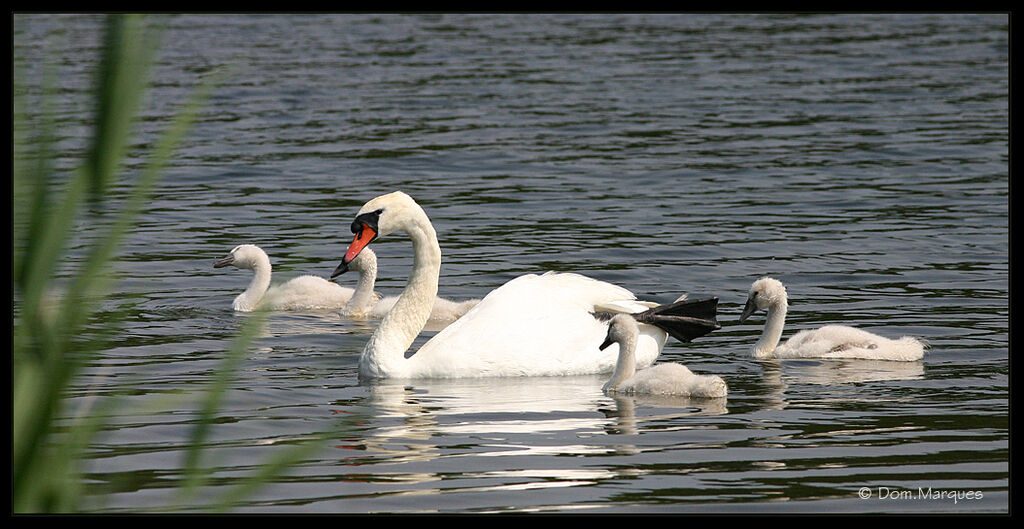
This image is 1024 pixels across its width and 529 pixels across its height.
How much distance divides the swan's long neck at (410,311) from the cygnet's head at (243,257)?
2.75 metres

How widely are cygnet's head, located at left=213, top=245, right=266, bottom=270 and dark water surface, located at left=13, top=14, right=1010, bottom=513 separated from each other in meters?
0.23

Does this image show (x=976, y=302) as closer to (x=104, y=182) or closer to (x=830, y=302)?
(x=830, y=302)

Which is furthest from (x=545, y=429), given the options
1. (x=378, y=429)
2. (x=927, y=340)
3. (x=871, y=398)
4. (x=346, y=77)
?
(x=346, y=77)

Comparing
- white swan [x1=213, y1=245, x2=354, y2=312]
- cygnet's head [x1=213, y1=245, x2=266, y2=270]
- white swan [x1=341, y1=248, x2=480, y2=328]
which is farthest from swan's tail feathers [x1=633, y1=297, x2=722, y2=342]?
cygnet's head [x1=213, y1=245, x2=266, y2=270]

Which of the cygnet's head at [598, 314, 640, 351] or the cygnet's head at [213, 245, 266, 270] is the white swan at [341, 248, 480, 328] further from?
the cygnet's head at [598, 314, 640, 351]

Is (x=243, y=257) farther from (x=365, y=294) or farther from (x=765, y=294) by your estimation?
(x=765, y=294)

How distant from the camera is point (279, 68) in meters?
24.6

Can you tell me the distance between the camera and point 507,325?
877 cm

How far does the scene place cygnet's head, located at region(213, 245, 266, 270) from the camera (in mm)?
11672

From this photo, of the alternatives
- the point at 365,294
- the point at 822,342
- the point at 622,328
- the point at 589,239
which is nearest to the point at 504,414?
the point at 622,328

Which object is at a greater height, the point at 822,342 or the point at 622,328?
the point at 622,328

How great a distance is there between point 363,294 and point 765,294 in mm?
3401

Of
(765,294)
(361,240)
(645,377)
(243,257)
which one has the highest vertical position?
(361,240)

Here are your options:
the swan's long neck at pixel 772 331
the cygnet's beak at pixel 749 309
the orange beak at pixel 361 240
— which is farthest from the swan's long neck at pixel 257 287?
the swan's long neck at pixel 772 331
